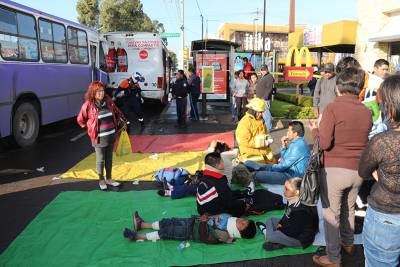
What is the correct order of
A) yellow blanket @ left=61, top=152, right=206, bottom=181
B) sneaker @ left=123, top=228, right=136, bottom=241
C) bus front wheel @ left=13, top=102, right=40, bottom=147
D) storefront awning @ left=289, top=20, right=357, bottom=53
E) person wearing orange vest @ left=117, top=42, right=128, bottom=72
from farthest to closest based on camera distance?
storefront awning @ left=289, top=20, right=357, bottom=53, person wearing orange vest @ left=117, top=42, right=128, bottom=72, bus front wheel @ left=13, top=102, right=40, bottom=147, yellow blanket @ left=61, top=152, right=206, bottom=181, sneaker @ left=123, top=228, right=136, bottom=241

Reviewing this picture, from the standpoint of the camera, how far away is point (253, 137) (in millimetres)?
6715

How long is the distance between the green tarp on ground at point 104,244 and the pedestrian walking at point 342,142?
2.89 ft

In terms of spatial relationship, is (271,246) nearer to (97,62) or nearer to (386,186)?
(386,186)

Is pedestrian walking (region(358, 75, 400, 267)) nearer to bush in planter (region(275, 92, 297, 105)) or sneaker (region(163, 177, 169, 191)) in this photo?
sneaker (region(163, 177, 169, 191))

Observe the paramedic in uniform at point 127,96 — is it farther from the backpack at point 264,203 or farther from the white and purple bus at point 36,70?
the backpack at point 264,203

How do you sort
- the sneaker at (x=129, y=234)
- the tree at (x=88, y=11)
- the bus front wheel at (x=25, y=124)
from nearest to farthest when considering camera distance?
1. the sneaker at (x=129, y=234)
2. the bus front wheel at (x=25, y=124)
3. the tree at (x=88, y=11)

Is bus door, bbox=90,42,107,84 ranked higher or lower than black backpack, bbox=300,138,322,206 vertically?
higher

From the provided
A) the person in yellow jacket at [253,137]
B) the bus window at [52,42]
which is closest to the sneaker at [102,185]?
the person in yellow jacket at [253,137]

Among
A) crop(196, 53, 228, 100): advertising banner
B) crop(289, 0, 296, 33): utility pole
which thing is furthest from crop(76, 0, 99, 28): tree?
crop(196, 53, 228, 100): advertising banner

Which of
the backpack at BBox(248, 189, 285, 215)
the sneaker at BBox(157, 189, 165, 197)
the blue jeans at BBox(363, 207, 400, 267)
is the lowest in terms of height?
the sneaker at BBox(157, 189, 165, 197)

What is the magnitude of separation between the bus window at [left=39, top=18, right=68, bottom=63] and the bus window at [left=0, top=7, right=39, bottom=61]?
376mm

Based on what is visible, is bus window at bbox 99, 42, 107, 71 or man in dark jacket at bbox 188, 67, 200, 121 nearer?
man in dark jacket at bbox 188, 67, 200, 121

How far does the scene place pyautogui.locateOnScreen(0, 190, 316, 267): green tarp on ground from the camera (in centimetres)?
398

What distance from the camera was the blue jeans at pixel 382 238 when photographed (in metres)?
2.35
